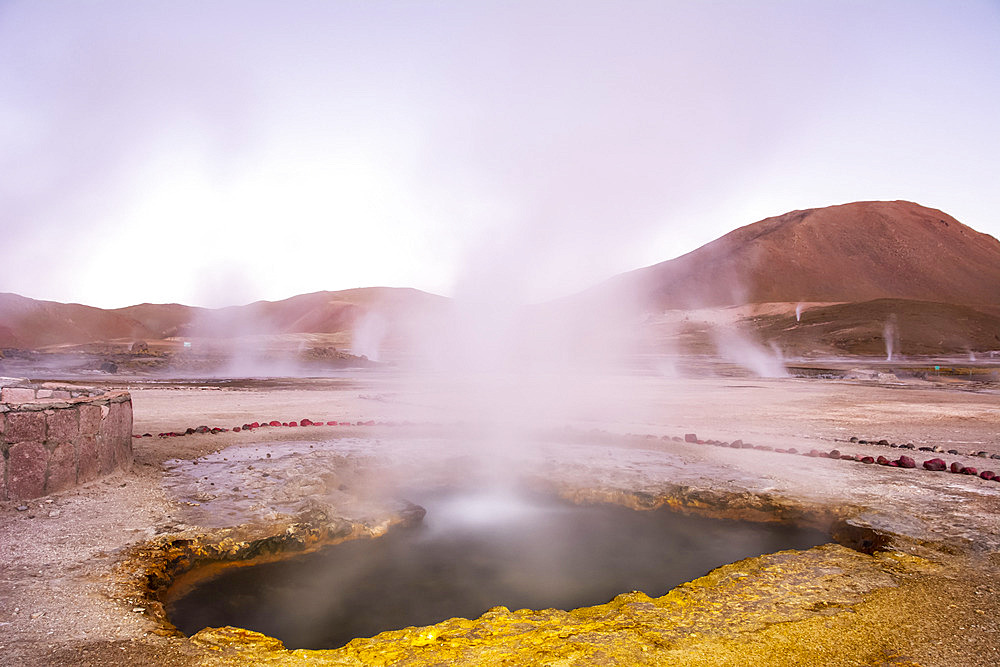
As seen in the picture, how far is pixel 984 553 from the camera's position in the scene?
13.4ft

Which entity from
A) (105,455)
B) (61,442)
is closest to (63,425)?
(61,442)

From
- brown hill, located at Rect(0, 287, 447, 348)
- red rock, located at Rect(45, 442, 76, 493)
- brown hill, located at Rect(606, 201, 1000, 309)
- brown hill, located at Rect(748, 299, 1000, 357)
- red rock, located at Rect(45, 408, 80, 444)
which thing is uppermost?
brown hill, located at Rect(606, 201, 1000, 309)

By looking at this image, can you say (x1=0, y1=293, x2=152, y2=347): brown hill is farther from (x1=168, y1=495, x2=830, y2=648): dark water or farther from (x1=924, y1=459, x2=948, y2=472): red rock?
(x1=924, y1=459, x2=948, y2=472): red rock

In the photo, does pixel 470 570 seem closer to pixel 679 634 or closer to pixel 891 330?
pixel 679 634

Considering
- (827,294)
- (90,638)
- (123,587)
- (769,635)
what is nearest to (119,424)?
(123,587)

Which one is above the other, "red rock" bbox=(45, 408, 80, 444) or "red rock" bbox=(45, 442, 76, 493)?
"red rock" bbox=(45, 408, 80, 444)

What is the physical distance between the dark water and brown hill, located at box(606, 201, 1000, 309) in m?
94.4

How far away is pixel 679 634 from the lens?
2938 millimetres

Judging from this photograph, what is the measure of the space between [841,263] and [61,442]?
11518cm

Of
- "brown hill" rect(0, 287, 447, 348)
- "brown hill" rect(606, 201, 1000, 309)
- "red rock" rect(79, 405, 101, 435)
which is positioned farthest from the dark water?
"brown hill" rect(606, 201, 1000, 309)

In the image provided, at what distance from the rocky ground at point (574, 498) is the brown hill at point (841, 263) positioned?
298ft

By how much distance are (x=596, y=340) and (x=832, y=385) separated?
49106 mm

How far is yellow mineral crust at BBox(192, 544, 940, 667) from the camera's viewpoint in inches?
107

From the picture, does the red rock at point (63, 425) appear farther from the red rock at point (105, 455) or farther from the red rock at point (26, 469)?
the red rock at point (105, 455)
